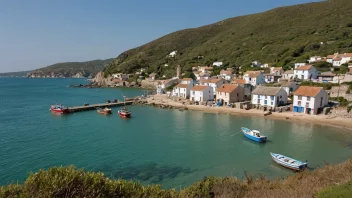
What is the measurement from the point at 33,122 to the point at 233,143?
1419 inches

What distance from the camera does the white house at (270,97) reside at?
48250mm

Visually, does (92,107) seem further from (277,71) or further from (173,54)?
(173,54)

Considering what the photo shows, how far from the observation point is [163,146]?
99.2ft

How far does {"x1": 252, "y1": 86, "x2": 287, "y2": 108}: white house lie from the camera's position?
48250 millimetres

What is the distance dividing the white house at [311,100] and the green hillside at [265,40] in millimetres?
39561

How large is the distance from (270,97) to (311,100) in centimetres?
773

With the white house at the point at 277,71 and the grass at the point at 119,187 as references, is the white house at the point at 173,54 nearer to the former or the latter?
the white house at the point at 277,71

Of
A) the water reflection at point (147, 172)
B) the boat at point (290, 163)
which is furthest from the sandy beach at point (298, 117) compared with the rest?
the water reflection at point (147, 172)

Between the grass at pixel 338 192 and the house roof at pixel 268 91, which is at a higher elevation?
the house roof at pixel 268 91

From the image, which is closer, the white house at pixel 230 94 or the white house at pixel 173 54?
the white house at pixel 230 94

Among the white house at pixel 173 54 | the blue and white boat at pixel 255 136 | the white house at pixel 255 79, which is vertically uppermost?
the white house at pixel 173 54

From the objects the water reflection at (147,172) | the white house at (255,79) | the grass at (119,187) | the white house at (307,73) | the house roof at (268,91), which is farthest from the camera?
the white house at (255,79)

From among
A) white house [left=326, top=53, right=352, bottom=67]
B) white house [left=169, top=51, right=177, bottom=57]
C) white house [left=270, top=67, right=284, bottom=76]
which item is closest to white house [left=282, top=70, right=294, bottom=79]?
white house [left=270, top=67, right=284, bottom=76]

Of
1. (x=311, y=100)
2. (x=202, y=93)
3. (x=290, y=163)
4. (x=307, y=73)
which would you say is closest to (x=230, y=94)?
(x=202, y=93)
